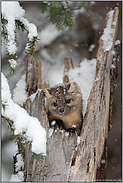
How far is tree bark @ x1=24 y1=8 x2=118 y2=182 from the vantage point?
2.26m

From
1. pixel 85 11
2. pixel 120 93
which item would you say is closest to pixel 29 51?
pixel 85 11

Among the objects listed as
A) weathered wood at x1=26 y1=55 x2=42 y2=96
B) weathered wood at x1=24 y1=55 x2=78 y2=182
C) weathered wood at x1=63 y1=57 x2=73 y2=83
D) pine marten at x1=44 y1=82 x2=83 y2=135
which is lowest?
weathered wood at x1=24 y1=55 x2=78 y2=182

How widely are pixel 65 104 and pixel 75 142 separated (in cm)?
63

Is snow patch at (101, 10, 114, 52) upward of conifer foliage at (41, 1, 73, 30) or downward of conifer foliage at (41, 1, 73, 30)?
upward

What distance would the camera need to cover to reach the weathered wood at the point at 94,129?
242cm

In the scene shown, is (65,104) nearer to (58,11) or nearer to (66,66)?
(66,66)

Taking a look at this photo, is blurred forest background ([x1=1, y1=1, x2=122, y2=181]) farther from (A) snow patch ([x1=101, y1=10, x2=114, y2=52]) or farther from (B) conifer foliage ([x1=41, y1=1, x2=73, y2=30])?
(B) conifer foliage ([x1=41, y1=1, x2=73, y2=30])

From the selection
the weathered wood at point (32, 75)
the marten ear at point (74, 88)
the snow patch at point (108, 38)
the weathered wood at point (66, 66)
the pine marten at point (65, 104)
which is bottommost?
the pine marten at point (65, 104)

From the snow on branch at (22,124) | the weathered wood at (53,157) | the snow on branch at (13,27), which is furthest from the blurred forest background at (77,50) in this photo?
the snow on branch at (22,124)

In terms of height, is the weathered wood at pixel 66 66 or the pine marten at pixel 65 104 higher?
the weathered wood at pixel 66 66

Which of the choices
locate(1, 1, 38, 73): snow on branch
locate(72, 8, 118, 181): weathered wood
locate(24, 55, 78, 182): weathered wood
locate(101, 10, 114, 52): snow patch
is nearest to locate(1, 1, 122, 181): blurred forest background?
locate(101, 10, 114, 52): snow patch

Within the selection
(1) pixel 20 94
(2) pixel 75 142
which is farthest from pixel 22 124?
(1) pixel 20 94

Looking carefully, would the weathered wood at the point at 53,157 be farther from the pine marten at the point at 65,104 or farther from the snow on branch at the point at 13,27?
the snow on branch at the point at 13,27

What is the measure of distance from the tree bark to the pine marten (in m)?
0.22
